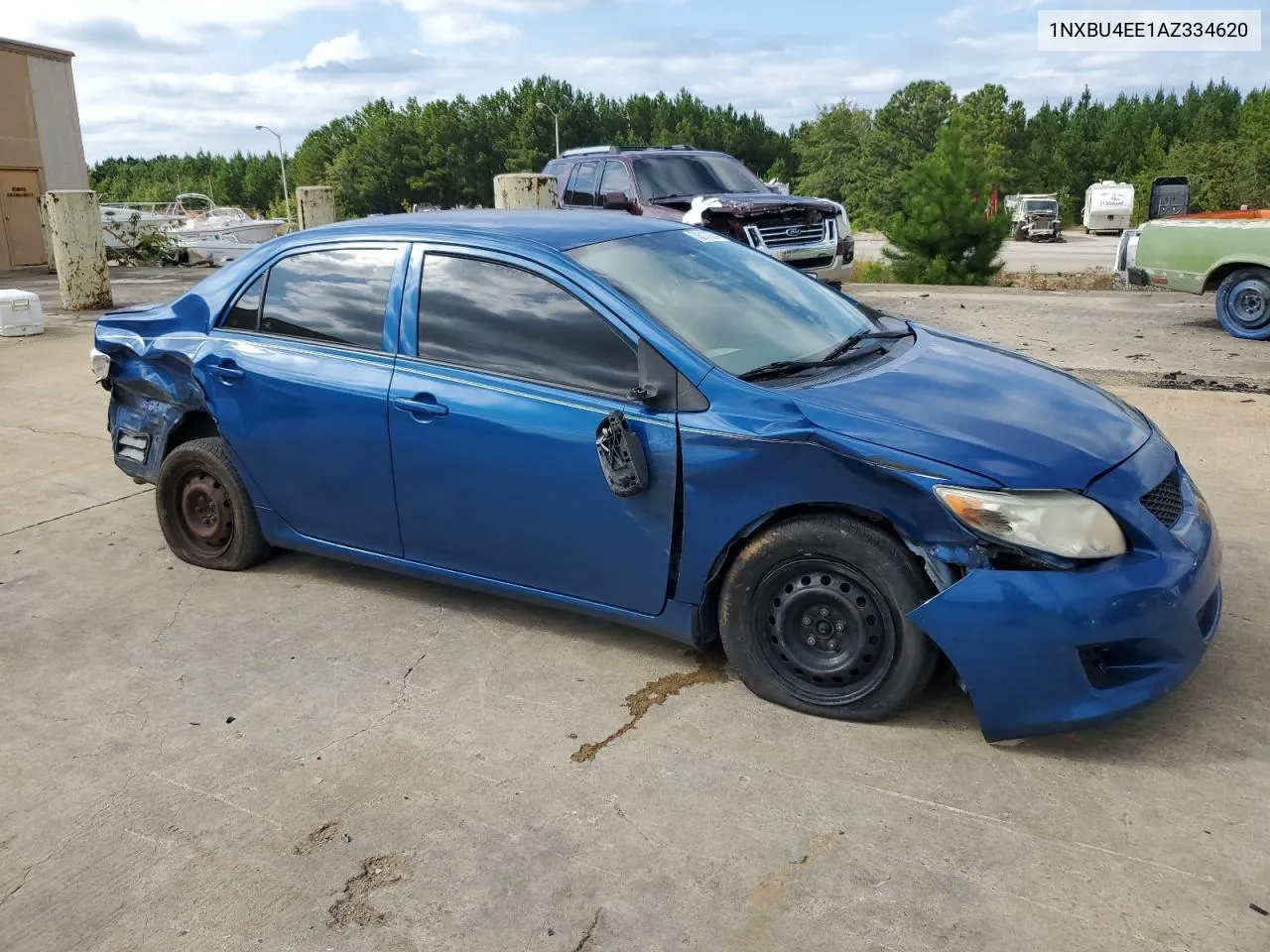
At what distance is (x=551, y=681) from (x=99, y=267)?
1452 cm

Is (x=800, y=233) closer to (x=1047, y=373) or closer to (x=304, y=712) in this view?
(x=1047, y=373)

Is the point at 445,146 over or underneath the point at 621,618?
over

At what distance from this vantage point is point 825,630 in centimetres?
340

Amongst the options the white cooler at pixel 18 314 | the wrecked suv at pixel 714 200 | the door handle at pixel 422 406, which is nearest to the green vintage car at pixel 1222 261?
the wrecked suv at pixel 714 200

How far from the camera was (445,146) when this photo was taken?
327 feet

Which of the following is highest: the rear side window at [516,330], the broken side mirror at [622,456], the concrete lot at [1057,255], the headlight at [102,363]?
the rear side window at [516,330]

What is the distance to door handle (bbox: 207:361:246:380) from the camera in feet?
14.9

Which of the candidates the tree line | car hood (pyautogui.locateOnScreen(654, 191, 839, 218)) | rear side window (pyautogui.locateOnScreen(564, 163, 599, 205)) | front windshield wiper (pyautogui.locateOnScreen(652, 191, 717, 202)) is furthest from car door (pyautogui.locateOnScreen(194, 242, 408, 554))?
the tree line

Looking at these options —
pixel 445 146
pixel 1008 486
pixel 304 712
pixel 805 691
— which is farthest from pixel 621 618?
pixel 445 146

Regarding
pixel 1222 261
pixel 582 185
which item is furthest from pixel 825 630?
pixel 582 185

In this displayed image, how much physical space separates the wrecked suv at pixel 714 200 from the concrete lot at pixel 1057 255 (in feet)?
53.4

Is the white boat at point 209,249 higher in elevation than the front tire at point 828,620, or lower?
higher

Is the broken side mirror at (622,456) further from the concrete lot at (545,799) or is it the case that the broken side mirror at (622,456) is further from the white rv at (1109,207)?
the white rv at (1109,207)

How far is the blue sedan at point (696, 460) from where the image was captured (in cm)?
311
